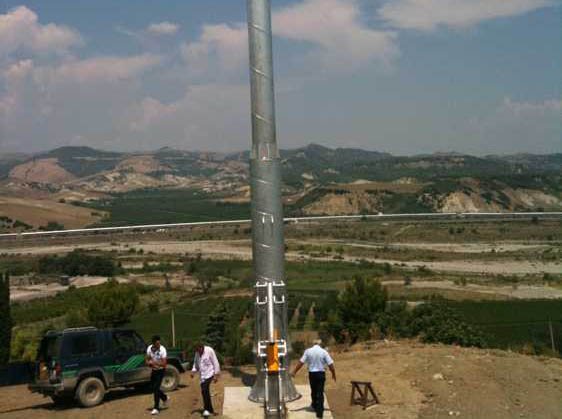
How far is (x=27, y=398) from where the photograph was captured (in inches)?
679

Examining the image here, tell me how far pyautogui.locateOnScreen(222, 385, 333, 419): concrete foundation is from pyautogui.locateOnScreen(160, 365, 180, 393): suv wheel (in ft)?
4.51

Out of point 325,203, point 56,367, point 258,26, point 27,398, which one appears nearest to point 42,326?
point 27,398

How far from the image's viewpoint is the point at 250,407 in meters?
14.7

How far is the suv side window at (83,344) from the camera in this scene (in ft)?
49.8

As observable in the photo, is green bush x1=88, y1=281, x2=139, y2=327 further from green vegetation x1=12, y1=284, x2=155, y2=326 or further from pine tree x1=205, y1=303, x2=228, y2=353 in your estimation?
pine tree x1=205, y1=303, x2=228, y2=353

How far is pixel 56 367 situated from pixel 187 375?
420cm

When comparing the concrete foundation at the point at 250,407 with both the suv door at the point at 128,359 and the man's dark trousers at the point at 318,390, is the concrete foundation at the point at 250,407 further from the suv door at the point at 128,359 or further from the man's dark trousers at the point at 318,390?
the suv door at the point at 128,359

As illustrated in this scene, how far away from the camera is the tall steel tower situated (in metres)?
14.9

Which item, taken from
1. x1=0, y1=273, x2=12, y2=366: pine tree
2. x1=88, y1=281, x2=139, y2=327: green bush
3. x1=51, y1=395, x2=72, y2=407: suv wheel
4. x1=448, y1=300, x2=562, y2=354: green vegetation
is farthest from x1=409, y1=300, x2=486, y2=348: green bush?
x1=88, y1=281, x2=139, y2=327: green bush

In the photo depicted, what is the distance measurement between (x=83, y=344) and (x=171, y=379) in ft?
7.80

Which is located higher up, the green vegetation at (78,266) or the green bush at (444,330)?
the green bush at (444,330)

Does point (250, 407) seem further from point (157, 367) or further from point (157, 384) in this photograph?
point (157, 367)

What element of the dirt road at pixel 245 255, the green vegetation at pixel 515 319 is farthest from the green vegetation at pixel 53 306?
the dirt road at pixel 245 255

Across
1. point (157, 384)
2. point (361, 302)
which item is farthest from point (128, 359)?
point (361, 302)
